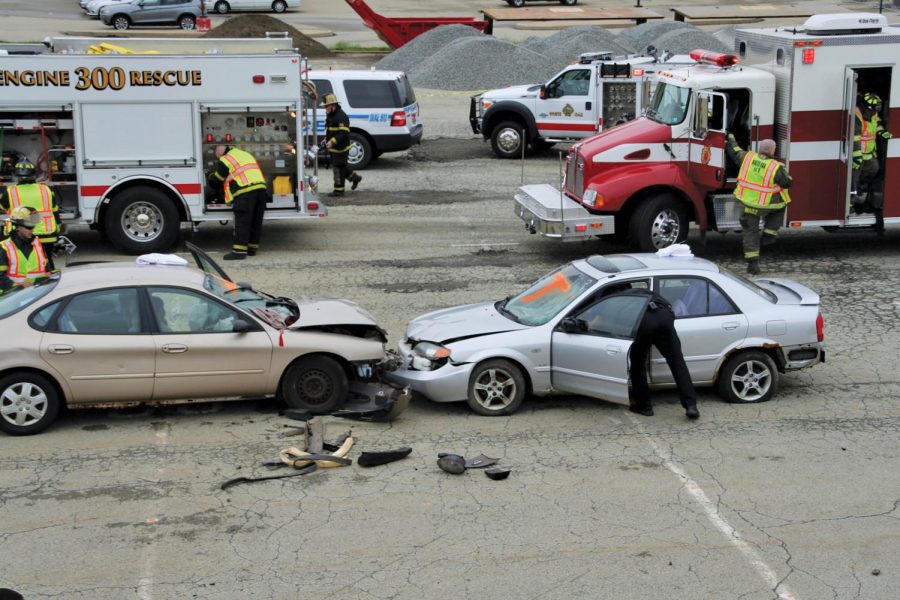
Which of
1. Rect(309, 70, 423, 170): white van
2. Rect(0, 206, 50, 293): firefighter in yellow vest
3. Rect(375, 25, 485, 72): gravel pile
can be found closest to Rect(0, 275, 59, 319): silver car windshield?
Rect(0, 206, 50, 293): firefighter in yellow vest

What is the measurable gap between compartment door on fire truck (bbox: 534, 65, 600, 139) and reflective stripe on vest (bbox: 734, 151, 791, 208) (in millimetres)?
9149

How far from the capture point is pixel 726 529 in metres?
8.25

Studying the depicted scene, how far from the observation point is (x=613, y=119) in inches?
955

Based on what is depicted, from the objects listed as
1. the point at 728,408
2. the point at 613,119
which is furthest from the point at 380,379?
the point at 613,119

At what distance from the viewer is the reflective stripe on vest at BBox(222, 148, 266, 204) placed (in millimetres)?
16234

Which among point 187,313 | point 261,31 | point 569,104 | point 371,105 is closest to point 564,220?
point 187,313

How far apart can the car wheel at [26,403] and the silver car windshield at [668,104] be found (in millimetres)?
9625

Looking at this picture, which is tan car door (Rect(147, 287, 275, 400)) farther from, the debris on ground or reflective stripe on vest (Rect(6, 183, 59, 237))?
the debris on ground

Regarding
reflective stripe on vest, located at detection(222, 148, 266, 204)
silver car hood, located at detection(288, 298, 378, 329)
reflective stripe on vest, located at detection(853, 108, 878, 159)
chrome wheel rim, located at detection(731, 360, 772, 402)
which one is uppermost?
reflective stripe on vest, located at detection(853, 108, 878, 159)

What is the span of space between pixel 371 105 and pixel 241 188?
766cm

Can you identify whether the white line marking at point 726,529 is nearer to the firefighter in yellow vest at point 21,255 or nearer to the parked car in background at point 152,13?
the firefighter in yellow vest at point 21,255

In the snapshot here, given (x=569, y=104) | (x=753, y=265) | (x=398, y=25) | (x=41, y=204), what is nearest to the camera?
(x=41, y=204)

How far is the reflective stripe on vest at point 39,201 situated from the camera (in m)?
13.8

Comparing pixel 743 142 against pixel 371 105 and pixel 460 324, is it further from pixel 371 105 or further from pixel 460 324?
pixel 371 105
